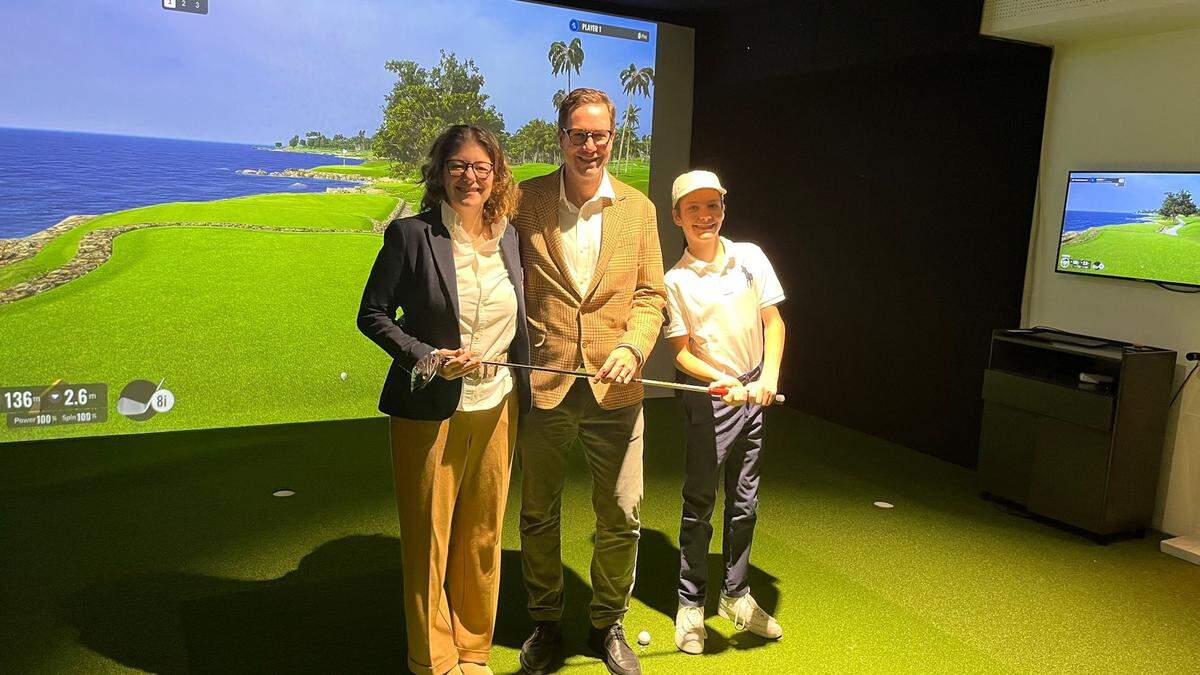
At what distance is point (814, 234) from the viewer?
6.39 metres

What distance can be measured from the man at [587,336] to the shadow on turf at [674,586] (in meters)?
0.45

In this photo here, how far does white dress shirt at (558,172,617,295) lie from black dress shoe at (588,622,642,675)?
3.74 ft

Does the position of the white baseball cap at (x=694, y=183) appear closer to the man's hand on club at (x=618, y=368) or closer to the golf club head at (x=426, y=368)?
the man's hand on club at (x=618, y=368)

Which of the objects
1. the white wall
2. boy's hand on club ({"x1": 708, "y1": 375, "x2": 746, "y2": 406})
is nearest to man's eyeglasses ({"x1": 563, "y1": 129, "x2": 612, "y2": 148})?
boy's hand on club ({"x1": 708, "y1": 375, "x2": 746, "y2": 406})

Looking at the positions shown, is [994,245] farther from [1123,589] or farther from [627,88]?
[627,88]

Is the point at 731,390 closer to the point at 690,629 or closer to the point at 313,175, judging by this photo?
the point at 690,629

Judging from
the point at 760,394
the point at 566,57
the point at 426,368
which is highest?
the point at 566,57

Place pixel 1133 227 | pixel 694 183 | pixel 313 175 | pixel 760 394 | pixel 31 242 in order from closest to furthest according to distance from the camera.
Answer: pixel 760 394
pixel 694 183
pixel 1133 227
pixel 31 242
pixel 313 175

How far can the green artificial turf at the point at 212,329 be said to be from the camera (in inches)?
208

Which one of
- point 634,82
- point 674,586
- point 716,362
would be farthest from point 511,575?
point 634,82

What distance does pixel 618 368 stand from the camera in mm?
2461

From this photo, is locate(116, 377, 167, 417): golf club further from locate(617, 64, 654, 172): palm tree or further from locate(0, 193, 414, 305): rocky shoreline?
locate(617, 64, 654, 172): palm tree

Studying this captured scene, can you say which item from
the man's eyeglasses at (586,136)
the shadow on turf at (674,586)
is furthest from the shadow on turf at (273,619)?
the man's eyeglasses at (586,136)

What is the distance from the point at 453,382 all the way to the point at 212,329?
4.04m
